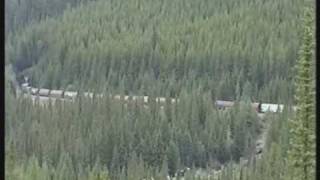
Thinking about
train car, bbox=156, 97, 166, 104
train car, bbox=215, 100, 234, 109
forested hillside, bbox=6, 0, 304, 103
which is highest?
forested hillside, bbox=6, 0, 304, 103

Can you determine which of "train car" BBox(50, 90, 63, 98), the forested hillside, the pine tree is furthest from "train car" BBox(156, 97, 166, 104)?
the pine tree

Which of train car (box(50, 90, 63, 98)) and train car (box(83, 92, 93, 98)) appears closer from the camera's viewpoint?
train car (box(50, 90, 63, 98))

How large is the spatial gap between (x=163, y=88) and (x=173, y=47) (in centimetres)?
262

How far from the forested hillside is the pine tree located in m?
8.28

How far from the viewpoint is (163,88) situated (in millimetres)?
11500

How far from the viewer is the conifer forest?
14.0ft

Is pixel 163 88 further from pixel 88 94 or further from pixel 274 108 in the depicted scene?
pixel 274 108

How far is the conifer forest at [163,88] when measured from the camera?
4.28 metres

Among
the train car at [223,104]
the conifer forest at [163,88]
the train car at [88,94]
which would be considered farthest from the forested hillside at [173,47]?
the train car at [88,94]

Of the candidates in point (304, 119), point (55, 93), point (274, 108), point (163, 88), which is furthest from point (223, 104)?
point (304, 119)

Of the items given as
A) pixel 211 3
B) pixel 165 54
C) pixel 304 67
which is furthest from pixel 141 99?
pixel 304 67

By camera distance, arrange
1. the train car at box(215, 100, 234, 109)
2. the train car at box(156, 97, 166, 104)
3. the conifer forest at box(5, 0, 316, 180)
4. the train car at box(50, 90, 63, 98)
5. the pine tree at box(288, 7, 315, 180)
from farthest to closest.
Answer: the train car at box(156, 97, 166, 104) < the train car at box(215, 100, 234, 109) < the train car at box(50, 90, 63, 98) < the conifer forest at box(5, 0, 316, 180) < the pine tree at box(288, 7, 315, 180)

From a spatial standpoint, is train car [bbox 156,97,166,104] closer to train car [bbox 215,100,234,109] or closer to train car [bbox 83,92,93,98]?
train car [bbox 215,100,234,109]

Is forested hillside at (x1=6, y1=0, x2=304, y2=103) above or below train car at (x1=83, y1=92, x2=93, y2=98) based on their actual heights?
above
